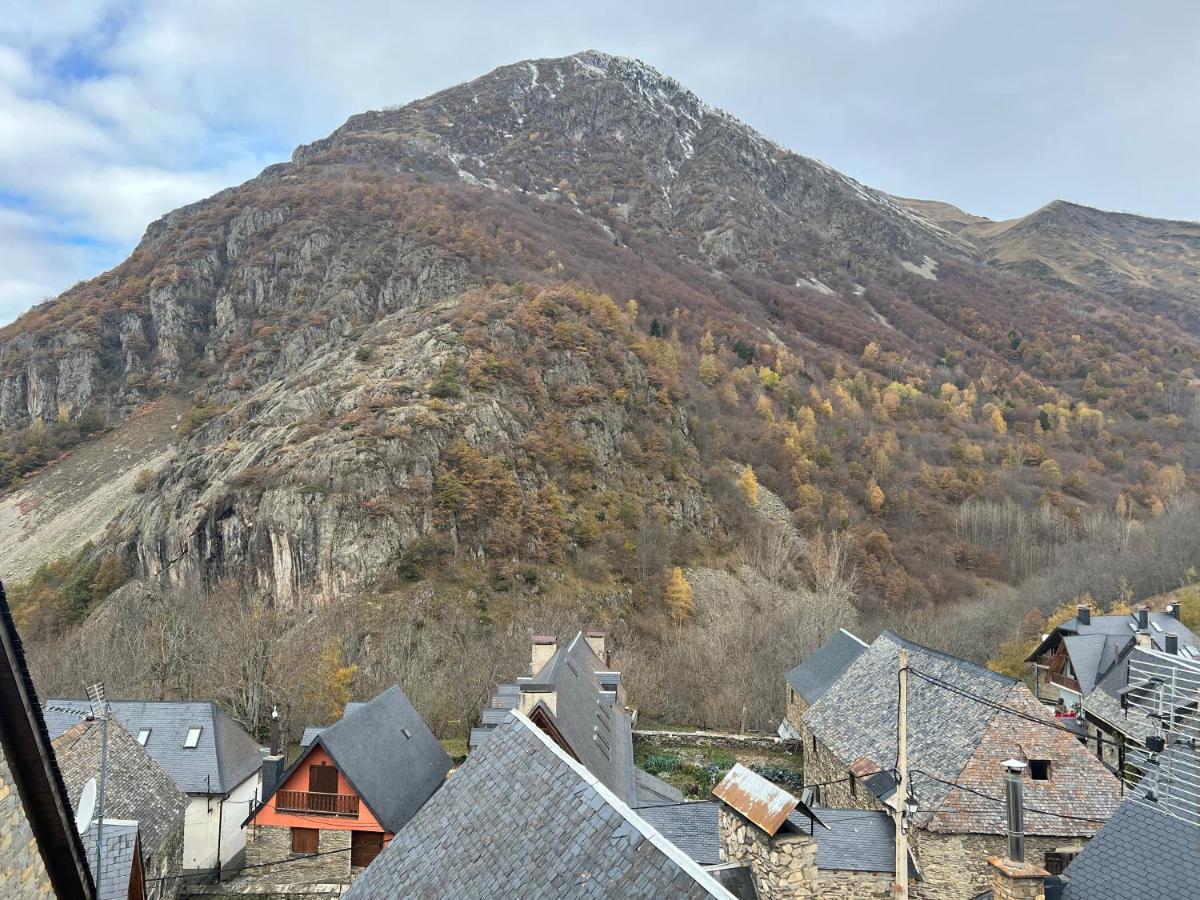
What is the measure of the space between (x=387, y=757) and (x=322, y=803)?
2031 mm

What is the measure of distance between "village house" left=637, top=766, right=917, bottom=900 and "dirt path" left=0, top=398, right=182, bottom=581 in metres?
60.8

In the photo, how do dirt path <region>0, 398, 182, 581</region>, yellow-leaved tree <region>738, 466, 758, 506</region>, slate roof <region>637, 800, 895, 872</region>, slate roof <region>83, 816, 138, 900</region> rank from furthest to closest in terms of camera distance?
yellow-leaved tree <region>738, 466, 758, 506</region>
dirt path <region>0, 398, 182, 581</region>
slate roof <region>637, 800, 895, 872</region>
slate roof <region>83, 816, 138, 900</region>

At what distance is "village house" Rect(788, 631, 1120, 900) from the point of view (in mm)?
15133

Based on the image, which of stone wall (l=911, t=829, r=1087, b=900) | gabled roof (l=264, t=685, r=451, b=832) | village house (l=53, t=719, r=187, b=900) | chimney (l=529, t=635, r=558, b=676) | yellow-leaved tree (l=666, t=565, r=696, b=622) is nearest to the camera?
stone wall (l=911, t=829, r=1087, b=900)

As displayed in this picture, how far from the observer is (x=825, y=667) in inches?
1271

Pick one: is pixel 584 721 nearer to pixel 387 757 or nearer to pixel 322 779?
pixel 387 757

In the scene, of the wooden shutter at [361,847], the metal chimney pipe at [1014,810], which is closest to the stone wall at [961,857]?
the metal chimney pipe at [1014,810]

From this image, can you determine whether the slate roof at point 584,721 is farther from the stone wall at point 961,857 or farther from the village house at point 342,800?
the stone wall at point 961,857

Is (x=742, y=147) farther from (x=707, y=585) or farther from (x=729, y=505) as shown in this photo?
(x=707, y=585)

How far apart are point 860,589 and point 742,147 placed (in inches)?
6262

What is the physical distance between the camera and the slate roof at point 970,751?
15562 mm

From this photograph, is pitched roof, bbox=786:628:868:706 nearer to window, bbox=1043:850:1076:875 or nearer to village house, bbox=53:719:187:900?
window, bbox=1043:850:1076:875

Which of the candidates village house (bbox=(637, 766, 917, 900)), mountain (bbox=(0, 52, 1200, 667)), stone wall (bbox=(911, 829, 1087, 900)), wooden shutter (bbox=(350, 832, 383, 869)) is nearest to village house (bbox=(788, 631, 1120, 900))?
stone wall (bbox=(911, 829, 1087, 900))

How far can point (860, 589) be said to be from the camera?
64500 millimetres
